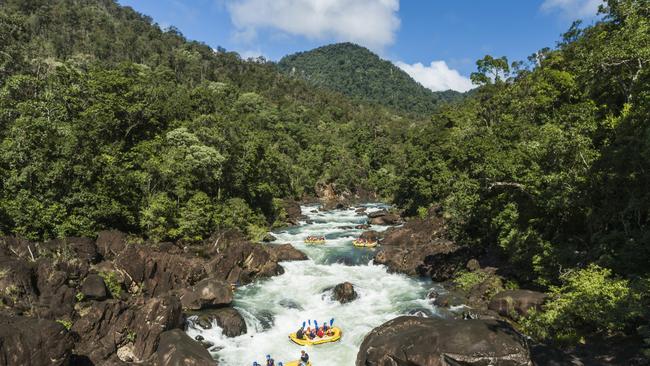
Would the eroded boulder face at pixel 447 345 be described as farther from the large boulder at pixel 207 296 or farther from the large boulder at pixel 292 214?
the large boulder at pixel 292 214

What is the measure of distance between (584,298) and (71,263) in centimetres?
2825

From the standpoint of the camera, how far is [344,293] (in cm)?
2881

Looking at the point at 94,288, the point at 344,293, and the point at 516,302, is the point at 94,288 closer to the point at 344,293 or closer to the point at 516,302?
the point at 344,293

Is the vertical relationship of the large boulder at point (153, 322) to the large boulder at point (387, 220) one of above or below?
below

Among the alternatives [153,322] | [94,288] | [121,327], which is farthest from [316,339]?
[94,288]

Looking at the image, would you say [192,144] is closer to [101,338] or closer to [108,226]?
[108,226]

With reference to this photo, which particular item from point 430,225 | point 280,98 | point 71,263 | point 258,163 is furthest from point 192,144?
point 280,98

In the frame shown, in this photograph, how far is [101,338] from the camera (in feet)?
68.0

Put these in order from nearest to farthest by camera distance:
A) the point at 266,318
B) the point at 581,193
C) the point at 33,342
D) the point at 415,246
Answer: the point at 33,342, the point at 581,193, the point at 266,318, the point at 415,246

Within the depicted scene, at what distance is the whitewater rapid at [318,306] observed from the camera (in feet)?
72.1

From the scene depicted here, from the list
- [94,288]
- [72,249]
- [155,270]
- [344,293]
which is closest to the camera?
[94,288]

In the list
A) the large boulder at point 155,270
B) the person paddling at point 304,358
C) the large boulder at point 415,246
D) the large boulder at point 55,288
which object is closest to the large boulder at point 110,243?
the large boulder at point 155,270

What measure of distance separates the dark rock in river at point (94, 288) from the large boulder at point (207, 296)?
4.66 metres

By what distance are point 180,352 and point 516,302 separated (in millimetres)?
18145
